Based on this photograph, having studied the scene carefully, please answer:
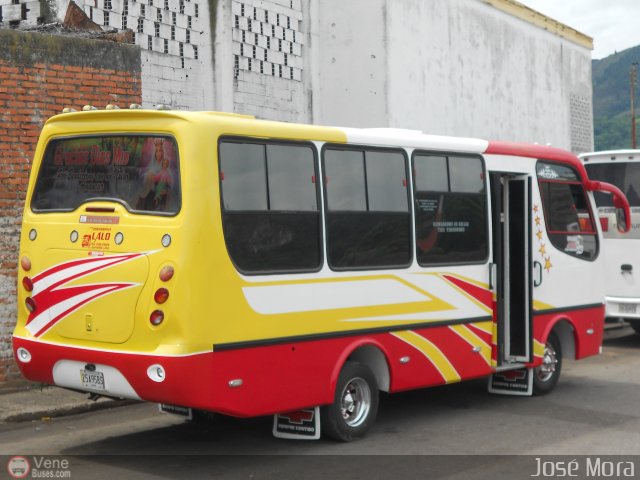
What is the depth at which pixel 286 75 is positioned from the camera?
674 inches

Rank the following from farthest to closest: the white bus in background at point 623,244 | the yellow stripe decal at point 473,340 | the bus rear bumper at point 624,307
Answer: the white bus in background at point 623,244 < the bus rear bumper at point 624,307 < the yellow stripe decal at point 473,340

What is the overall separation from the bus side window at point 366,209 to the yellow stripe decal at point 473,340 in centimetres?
104

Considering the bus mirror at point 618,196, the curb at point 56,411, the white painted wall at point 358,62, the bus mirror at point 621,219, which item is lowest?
the curb at point 56,411

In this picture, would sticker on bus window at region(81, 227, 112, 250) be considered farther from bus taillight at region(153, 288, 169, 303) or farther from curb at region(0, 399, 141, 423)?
curb at region(0, 399, 141, 423)

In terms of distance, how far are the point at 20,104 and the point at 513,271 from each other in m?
5.60

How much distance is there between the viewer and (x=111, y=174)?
27.1 ft

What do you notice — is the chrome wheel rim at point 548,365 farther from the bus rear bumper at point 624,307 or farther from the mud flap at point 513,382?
the bus rear bumper at point 624,307

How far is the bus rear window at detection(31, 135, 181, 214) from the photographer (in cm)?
790

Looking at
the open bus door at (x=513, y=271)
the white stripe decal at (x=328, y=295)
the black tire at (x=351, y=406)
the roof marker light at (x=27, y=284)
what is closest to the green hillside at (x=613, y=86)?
the open bus door at (x=513, y=271)

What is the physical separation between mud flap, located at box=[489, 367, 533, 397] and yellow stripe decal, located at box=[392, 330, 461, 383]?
1.44 m

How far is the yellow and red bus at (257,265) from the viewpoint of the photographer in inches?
304

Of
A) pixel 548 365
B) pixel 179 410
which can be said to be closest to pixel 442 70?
pixel 548 365

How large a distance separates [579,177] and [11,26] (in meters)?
7.06

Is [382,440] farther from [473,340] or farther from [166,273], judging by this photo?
[166,273]
